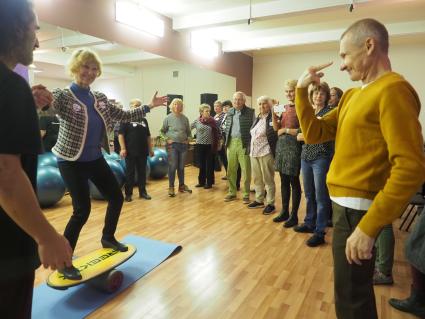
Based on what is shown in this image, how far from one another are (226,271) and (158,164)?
360 centimetres

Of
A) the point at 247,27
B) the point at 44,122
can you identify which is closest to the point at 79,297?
the point at 44,122

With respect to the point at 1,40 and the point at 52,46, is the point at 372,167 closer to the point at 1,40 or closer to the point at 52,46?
the point at 1,40

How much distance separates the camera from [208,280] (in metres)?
2.35

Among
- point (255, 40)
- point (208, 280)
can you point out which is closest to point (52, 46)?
point (208, 280)

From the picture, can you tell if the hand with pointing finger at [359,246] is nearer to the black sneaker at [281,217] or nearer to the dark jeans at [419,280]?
the dark jeans at [419,280]

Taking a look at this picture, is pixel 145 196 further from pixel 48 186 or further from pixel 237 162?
pixel 237 162

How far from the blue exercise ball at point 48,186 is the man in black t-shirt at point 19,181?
10.5ft

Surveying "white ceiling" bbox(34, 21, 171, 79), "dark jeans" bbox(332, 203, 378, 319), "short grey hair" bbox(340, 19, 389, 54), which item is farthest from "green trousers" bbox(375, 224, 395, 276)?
"white ceiling" bbox(34, 21, 171, 79)

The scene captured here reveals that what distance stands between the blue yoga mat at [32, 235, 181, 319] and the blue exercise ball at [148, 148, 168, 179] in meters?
3.20

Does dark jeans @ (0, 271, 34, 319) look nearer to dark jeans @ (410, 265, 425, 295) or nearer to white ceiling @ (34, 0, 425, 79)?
dark jeans @ (410, 265, 425, 295)

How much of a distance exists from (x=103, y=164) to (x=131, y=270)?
88 cm

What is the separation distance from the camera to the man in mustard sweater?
995 mm

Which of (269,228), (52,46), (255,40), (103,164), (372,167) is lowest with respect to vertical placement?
(269,228)

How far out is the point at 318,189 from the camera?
2.95 meters
